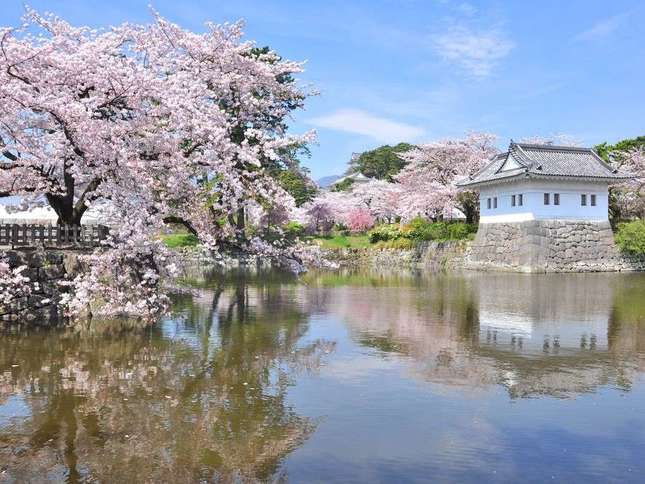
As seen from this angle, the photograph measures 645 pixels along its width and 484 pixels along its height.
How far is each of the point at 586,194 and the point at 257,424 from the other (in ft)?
98.7

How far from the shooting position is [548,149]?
107 feet

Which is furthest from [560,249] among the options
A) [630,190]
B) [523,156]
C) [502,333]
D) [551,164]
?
[502,333]

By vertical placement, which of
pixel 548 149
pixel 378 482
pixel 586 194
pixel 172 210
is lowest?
pixel 378 482

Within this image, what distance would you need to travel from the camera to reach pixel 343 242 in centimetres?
4719

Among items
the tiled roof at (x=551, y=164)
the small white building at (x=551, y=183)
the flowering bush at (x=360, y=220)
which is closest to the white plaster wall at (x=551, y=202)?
the small white building at (x=551, y=183)

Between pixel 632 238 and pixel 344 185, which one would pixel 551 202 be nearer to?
pixel 632 238

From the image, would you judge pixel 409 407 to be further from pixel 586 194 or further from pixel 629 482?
pixel 586 194

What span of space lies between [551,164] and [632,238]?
5513 millimetres

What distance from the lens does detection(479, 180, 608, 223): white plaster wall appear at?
102ft

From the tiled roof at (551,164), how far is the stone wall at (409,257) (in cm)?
486

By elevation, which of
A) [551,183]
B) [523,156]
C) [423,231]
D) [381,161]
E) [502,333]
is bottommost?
[502,333]

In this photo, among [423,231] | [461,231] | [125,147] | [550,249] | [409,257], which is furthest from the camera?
[423,231]

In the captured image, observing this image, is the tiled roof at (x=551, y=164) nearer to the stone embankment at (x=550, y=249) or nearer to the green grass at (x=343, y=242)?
the stone embankment at (x=550, y=249)

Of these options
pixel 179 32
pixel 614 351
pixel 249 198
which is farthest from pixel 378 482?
pixel 179 32
